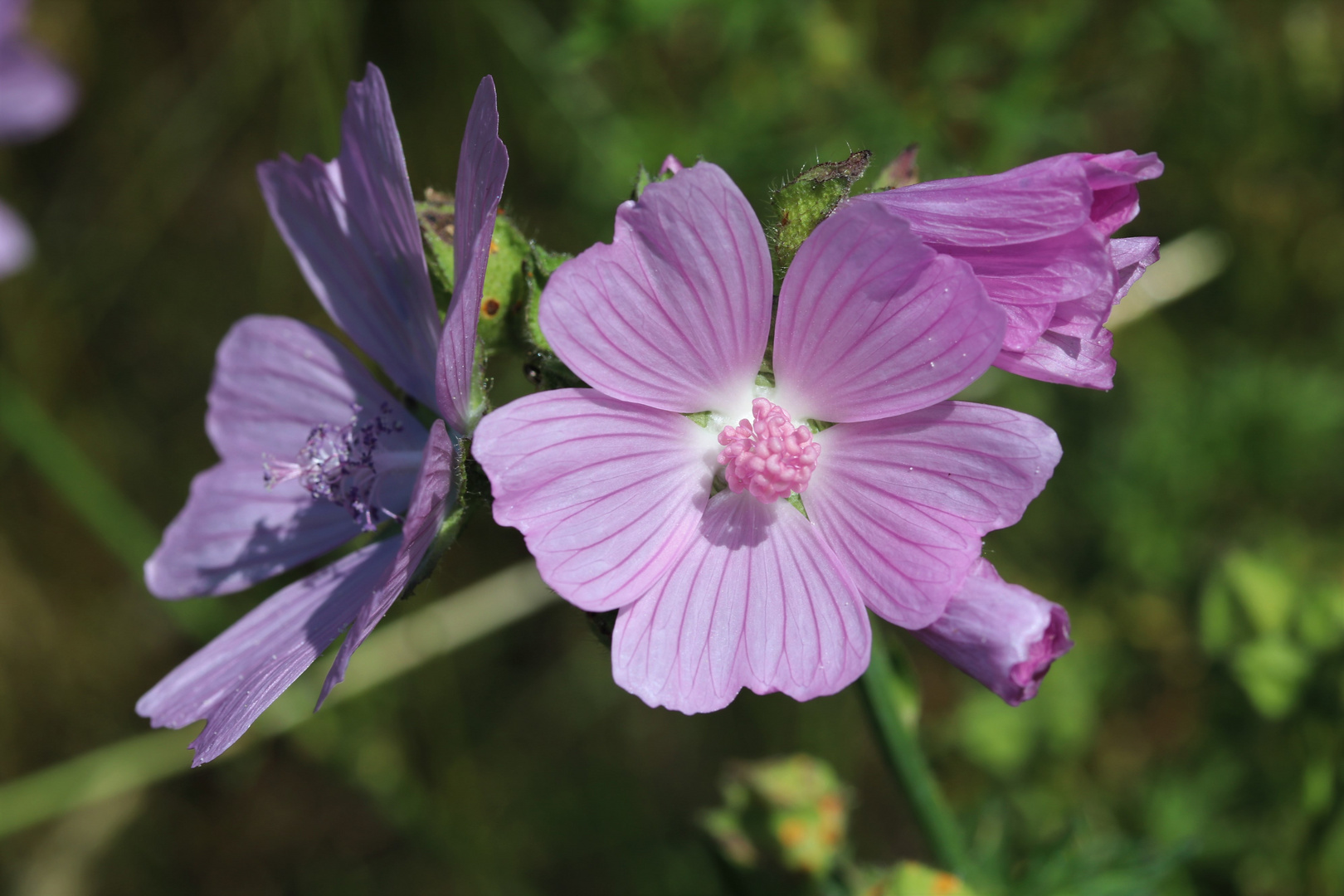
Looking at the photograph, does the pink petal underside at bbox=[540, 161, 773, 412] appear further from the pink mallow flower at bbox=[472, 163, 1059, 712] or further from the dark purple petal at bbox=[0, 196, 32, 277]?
the dark purple petal at bbox=[0, 196, 32, 277]

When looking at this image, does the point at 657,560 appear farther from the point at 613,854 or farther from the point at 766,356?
the point at 613,854

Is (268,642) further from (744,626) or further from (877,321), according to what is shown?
(877,321)

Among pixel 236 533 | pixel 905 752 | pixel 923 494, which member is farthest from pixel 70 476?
pixel 923 494

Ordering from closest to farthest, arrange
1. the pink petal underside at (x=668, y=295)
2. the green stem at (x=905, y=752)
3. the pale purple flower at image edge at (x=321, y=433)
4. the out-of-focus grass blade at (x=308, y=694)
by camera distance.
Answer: the pink petal underside at (x=668, y=295), the pale purple flower at image edge at (x=321, y=433), the green stem at (x=905, y=752), the out-of-focus grass blade at (x=308, y=694)

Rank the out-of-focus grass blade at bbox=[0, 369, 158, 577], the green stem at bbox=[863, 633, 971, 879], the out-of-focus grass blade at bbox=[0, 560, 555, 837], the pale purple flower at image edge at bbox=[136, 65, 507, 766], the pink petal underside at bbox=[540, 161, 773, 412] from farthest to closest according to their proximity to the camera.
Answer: the out-of-focus grass blade at bbox=[0, 369, 158, 577], the out-of-focus grass blade at bbox=[0, 560, 555, 837], the green stem at bbox=[863, 633, 971, 879], the pale purple flower at image edge at bbox=[136, 65, 507, 766], the pink petal underside at bbox=[540, 161, 773, 412]

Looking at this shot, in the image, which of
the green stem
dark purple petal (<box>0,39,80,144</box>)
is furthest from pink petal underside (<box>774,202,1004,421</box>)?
dark purple petal (<box>0,39,80,144</box>)

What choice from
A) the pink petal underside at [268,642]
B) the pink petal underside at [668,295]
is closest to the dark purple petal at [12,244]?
the pink petal underside at [268,642]

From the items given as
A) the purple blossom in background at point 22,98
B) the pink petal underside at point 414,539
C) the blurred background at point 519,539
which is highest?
the purple blossom in background at point 22,98

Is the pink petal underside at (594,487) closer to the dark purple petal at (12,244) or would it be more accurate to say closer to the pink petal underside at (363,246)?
the pink petal underside at (363,246)
